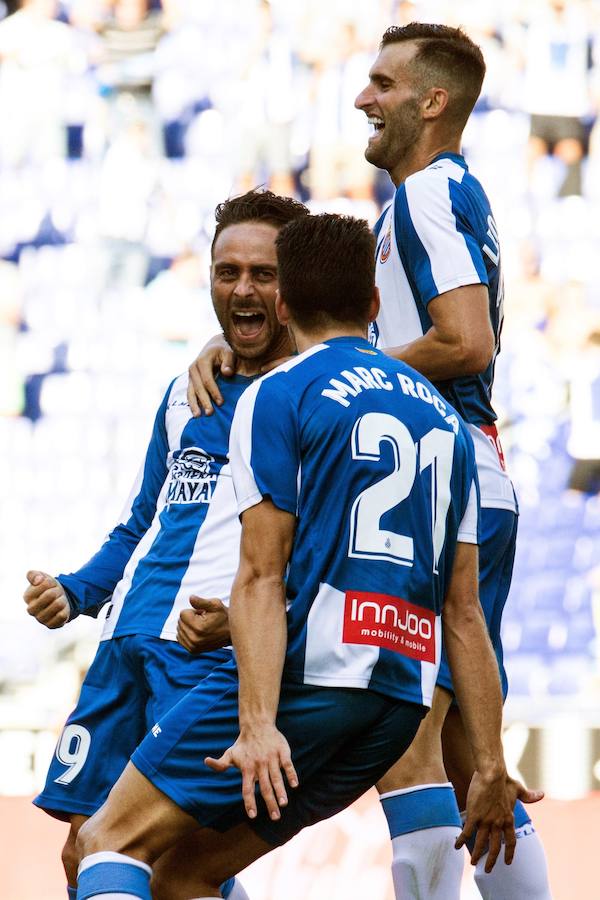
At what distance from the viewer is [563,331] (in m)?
6.57

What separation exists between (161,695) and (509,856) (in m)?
0.86

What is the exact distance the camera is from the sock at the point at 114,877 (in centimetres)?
242

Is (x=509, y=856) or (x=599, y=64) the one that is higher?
(x=599, y=64)

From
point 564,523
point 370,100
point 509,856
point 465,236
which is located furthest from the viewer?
point 564,523

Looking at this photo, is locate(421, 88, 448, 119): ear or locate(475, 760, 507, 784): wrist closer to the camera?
locate(475, 760, 507, 784): wrist

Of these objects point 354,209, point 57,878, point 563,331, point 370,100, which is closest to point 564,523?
point 563,331

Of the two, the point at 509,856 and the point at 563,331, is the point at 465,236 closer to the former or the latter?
the point at 509,856

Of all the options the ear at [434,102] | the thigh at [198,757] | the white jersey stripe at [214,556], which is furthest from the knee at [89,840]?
the ear at [434,102]

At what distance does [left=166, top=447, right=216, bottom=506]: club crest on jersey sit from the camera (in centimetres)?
333

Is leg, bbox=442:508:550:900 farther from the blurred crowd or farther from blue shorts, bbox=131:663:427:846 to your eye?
the blurred crowd

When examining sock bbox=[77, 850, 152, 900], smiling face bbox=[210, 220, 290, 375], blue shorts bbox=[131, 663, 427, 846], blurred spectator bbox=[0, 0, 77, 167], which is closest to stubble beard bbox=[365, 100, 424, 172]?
smiling face bbox=[210, 220, 290, 375]

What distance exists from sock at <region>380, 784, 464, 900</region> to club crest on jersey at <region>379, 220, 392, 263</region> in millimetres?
1152

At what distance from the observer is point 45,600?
3373 millimetres

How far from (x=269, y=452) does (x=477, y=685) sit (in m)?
0.57
